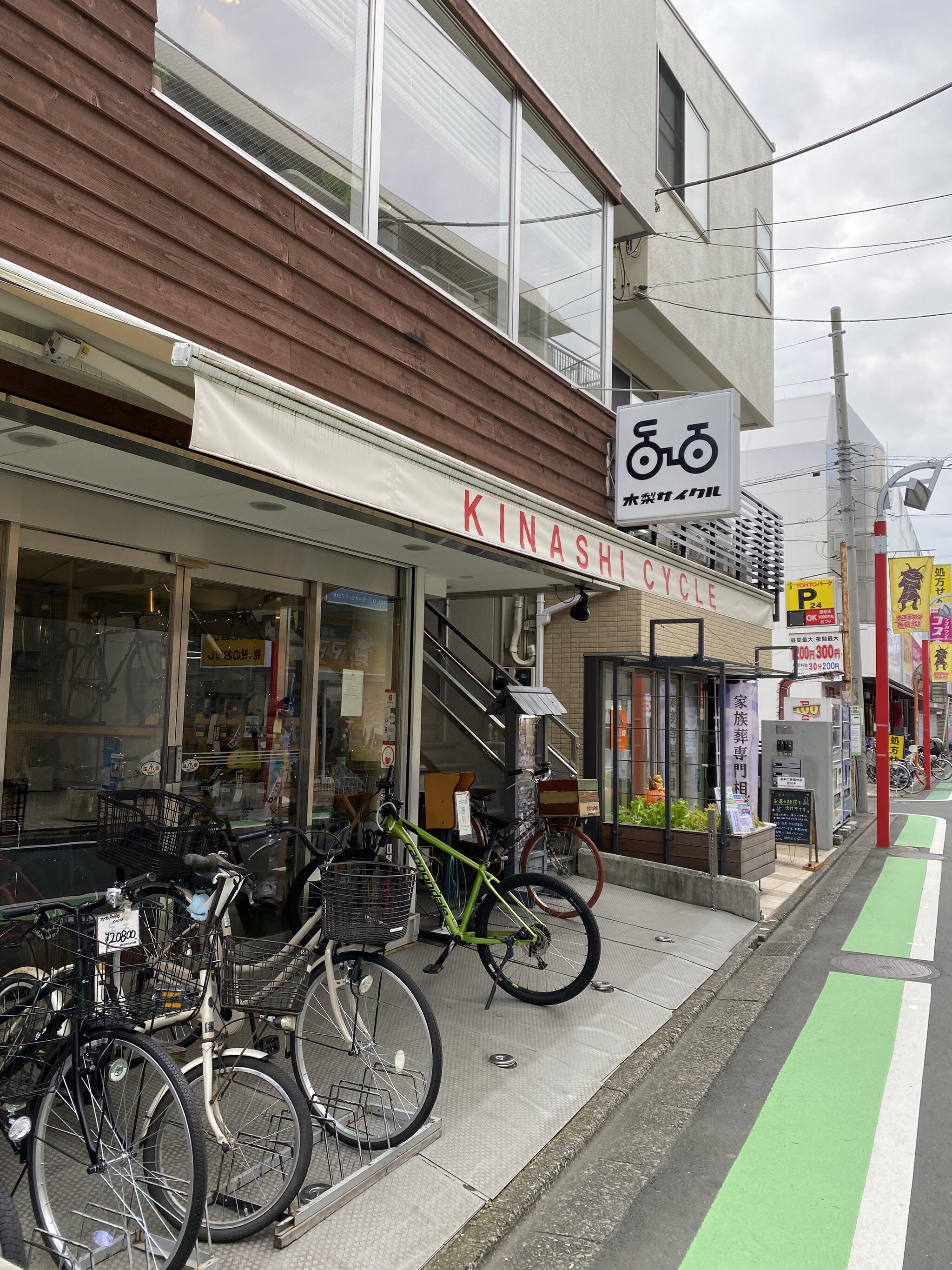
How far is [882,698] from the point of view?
1474 centimetres

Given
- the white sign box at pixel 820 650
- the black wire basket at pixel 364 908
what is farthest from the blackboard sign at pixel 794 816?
the black wire basket at pixel 364 908

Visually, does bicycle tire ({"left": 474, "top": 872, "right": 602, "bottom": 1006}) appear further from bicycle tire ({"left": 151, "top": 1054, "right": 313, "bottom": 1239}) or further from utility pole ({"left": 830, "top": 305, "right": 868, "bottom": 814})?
utility pole ({"left": 830, "top": 305, "right": 868, "bottom": 814})

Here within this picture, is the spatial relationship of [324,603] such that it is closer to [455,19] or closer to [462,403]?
[462,403]

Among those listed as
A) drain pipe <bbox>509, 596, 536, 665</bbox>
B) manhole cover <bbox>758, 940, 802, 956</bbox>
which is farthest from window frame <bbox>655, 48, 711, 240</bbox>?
manhole cover <bbox>758, 940, 802, 956</bbox>

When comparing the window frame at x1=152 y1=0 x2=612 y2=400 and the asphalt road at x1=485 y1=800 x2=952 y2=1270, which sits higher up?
the window frame at x1=152 y1=0 x2=612 y2=400

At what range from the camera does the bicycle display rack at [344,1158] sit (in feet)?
10.7

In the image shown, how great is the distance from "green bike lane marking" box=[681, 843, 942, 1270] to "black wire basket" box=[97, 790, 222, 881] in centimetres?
284

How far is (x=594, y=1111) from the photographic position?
4441mm

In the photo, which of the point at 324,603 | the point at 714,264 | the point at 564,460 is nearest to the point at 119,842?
the point at 324,603

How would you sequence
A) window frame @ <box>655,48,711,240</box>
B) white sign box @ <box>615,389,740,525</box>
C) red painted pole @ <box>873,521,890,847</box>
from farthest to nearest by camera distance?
red painted pole @ <box>873,521,890,847</box> → window frame @ <box>655,48,711,240</box> → white sign box @ <box>615,389,740,525</box>

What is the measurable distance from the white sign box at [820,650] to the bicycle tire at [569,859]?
958 cm

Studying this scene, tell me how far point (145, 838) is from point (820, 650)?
1560 centimetres

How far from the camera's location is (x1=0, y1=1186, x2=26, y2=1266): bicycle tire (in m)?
2.33

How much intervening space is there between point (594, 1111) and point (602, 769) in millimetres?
6824
